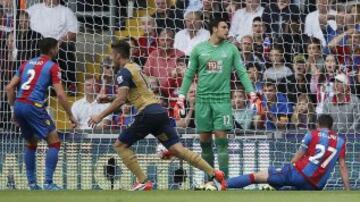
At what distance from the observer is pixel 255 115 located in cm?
1544

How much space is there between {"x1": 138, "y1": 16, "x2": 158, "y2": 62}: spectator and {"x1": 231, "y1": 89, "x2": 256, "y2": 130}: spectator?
4.62 feet

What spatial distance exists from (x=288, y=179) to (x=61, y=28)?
15.2ft

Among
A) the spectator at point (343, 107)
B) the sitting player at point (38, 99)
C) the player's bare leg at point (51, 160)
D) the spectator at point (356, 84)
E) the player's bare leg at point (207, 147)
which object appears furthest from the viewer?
the spectator at point (356, 84)

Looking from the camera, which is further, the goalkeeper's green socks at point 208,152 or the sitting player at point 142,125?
the goalkeeper's green socks at point 208,152

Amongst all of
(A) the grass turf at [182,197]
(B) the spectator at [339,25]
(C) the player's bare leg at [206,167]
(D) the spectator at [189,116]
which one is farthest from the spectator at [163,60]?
(A) the grass turf at [182,197]

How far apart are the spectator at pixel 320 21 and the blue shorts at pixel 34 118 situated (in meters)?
5.03

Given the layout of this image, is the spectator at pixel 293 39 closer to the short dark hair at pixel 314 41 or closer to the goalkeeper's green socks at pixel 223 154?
the short dark hair at pixel 314 41

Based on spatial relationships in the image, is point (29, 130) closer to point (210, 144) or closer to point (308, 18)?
point (210, 144)

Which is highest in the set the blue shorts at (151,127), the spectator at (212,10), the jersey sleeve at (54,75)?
the spectator at (212,10)

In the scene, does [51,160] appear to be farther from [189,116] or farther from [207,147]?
[189,116]

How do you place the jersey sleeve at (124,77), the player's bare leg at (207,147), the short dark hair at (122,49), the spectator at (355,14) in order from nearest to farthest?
the jersey sleeve at (124,77)
the short dark hair at (122,49)
the player's bare leg at (207,147)
the spectator at (355,14)

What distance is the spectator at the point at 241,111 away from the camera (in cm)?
1537

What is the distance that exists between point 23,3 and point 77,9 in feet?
2.77

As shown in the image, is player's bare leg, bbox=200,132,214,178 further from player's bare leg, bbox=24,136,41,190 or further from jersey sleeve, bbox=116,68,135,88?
player's bare leg, bbox=24,136,41,190
